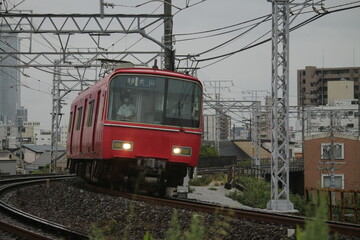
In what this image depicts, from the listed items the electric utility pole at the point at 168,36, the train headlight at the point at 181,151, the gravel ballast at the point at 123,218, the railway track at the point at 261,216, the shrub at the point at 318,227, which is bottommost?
the gravel ballast at the point at 123,218

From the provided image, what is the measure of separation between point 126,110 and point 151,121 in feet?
2.10

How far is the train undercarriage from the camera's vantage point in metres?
14.7

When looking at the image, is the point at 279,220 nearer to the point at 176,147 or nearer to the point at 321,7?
the point at 176,147

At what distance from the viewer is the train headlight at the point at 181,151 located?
14.8m

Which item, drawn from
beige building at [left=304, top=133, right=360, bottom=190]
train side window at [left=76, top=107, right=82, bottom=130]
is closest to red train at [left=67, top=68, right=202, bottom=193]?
train side window at [left=76, top=107, right=82, bottom=130]

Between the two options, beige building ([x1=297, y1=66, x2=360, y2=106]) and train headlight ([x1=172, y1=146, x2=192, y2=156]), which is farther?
beige building ([x1=297, y1=66, x2=360, y2=106])

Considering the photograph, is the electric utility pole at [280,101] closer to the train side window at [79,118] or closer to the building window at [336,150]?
the train side window at [79,118]

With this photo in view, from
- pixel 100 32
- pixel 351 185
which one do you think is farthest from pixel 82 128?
pixel 351 185

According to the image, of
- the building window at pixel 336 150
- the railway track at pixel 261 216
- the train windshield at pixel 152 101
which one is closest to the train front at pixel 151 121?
the train windshield at pixel 152 101

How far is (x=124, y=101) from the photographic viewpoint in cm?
1466

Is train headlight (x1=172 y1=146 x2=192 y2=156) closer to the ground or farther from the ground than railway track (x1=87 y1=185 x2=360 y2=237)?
farther from the ground

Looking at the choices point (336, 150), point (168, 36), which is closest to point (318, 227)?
point (168, 36)

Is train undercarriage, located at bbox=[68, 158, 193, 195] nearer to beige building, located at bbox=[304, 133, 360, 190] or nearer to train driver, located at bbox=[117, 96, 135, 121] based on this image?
train driver, located at bbox=[117, 96, 135, 121]

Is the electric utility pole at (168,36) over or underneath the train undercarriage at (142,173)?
over
